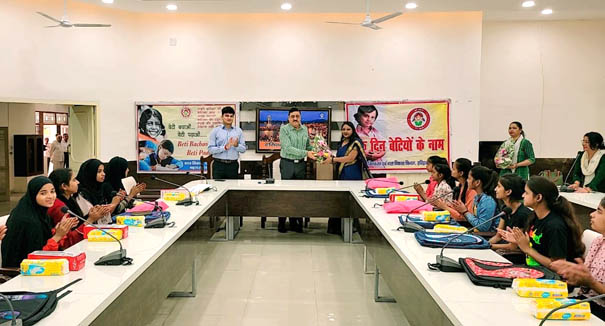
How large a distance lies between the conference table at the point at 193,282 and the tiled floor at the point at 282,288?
1.17 ft

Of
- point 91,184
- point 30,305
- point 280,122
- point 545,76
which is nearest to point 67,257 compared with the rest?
point 30,305

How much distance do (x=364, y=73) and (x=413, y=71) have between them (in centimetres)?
72

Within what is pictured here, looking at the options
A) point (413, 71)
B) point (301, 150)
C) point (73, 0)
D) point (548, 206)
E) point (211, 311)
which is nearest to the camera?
point (548, 206)

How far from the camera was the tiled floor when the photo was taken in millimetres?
3525

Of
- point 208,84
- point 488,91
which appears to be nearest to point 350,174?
point 208,84

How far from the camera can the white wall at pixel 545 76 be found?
25.5 ft

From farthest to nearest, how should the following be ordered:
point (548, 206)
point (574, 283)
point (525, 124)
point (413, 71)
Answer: point (525, 124)
point (413, 71)
point (548, 206)
point (574, 283)

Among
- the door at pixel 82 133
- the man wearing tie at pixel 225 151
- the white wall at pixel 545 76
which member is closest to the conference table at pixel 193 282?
the man wearing tie at pixel 225 151

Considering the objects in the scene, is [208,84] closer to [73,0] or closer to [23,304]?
[73,0]

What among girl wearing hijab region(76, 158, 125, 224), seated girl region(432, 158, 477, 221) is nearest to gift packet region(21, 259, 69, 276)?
girl wearing hijab region(76, 158, 125, 224)

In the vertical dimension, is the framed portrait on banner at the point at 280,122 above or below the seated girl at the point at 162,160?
above

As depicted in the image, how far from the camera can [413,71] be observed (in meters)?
7.35

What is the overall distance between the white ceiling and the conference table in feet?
9.49

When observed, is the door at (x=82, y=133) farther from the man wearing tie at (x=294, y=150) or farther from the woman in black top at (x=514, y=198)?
the woman in black top at (x=514, y=198)
